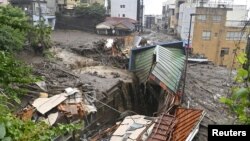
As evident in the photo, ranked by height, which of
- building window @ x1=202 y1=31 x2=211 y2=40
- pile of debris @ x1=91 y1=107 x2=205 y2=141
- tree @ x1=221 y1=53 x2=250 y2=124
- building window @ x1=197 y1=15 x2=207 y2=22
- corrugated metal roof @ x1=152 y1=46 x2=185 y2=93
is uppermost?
building window @ x1=197 y1=15 x2=207 y2=22

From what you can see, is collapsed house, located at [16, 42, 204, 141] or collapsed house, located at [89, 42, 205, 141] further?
collapsed house, located at [16, 42, 204, 141]

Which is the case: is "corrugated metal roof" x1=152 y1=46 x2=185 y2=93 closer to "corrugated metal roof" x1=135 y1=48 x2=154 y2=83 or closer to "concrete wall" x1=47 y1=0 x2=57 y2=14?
"corrugated metal roof" x1=135 y1=48 x2=154 y2=83

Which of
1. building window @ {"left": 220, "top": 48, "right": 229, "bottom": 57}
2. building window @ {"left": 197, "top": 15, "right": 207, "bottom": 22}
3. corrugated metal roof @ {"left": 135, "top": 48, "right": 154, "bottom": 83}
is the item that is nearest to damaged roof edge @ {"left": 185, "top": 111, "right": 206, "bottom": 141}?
corrugated metal roof @ {"left": 135, "top": 48, "right": 154, "bottom": 83}

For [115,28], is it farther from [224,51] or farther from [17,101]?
[17,101]

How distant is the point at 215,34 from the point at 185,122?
26.0m

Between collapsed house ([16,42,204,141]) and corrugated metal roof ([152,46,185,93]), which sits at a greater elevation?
corrugated metal roof ([152,46,185,93])

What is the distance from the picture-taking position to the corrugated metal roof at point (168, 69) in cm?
1550

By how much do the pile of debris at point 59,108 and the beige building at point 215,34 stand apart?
2398 cm

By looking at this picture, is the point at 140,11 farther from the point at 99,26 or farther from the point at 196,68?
the point at 196,68

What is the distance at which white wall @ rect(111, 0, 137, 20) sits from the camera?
47.1 metres

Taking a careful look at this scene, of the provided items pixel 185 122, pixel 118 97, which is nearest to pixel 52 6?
pixel 118 97

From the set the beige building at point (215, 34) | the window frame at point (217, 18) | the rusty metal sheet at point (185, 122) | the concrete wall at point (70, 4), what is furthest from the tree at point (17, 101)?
the concrete wall at point (70, 4)

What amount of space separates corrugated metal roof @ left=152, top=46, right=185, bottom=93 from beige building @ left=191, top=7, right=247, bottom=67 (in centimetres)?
1717

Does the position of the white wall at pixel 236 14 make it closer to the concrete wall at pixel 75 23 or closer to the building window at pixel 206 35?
the building window at pixel 206 35
